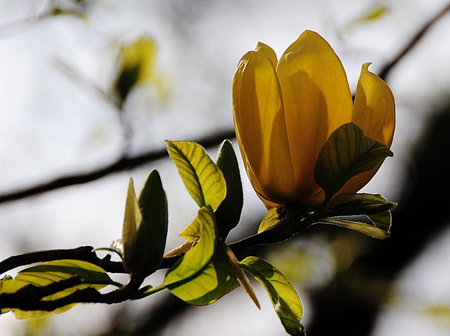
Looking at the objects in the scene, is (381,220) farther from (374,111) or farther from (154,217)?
(154,217)

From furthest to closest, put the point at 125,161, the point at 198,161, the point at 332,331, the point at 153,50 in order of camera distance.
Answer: the point at 332,331
the point at 153,50
the point at 125,161
the point at 198,161

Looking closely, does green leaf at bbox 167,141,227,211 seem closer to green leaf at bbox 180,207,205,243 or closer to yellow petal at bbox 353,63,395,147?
green leaf at bbox 180,207,205,243

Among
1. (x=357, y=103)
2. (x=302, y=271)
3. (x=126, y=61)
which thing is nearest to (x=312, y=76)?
(x=357, y=103)

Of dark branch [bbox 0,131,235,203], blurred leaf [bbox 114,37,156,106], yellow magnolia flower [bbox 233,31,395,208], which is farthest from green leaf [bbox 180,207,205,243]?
blurred leaf [bbox 114,37,156,106]

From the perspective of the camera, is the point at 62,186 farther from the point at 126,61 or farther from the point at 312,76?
the point at 312,76

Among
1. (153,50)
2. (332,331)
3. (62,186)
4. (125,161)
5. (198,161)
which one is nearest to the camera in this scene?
(198,161)

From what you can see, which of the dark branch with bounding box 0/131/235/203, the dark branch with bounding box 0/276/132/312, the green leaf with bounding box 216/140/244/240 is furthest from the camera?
the dark branch with bounding box 0/131/235/203
